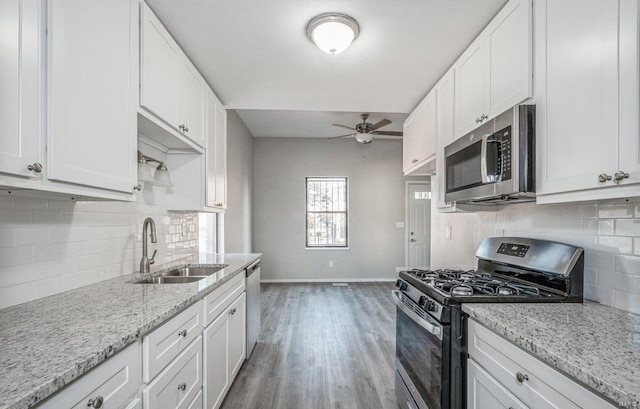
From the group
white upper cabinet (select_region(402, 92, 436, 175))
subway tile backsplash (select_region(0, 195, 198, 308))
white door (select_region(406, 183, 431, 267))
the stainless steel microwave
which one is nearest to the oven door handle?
the stainless steel microwave

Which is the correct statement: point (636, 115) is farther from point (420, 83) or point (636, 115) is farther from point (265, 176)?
point (265, 176)

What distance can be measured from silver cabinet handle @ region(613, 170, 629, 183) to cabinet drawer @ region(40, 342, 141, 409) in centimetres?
168

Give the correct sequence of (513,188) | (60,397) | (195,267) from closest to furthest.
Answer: (60,397), (513,188), (195,267)

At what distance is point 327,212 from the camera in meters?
6.17

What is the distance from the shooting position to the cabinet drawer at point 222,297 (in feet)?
5.71

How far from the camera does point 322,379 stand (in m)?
2.47

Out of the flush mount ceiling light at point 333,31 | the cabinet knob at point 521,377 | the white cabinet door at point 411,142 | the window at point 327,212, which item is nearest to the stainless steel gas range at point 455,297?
the cabinet knob at point 521,377

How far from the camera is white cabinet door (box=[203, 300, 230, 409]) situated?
1.73 metres

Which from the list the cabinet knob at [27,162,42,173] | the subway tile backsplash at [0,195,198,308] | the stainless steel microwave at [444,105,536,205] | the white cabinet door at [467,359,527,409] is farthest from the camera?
the stainless steel microwave at [444,105,536,205]

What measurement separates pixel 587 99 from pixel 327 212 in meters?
5.12

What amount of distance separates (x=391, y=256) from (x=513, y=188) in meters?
4.85

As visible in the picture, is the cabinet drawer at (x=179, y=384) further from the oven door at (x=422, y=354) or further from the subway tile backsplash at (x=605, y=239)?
the subway tile backsplash at (x=605, y=239)

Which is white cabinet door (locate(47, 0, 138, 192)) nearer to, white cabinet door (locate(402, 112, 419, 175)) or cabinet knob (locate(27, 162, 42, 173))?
cabinet knob (locate(27, 162, 42, 173))

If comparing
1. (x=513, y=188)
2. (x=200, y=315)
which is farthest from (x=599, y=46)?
(x=200, y=315)
